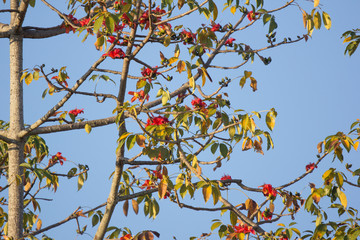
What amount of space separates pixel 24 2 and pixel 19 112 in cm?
123

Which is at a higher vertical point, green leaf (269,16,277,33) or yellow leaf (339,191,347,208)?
green leaf (269,16,277,33)

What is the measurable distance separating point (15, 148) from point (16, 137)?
0.40ft

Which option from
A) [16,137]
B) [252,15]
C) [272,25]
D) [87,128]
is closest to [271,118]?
[272,25]

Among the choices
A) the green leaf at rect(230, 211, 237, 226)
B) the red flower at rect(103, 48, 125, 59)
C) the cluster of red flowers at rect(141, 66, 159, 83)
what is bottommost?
the green leaf at rect(230, 211, 237, 226)

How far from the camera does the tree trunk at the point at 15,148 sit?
4891mm

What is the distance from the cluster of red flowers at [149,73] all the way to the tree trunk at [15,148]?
5.67ft

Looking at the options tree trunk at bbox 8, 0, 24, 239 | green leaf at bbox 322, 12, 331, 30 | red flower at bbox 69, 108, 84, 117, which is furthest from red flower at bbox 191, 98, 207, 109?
tree trunk at bbox 8, 0, 24, 239

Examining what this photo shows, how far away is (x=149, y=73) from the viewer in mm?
4059

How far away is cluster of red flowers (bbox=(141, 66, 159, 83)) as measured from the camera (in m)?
4.01

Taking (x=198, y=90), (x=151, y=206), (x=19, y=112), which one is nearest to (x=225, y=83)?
(x=198, y=90)

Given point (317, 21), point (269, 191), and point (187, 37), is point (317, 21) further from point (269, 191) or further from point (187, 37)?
point (269, 191)

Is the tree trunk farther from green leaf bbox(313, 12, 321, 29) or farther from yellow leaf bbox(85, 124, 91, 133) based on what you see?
green leaf bbox(313, 12, 321, 29)

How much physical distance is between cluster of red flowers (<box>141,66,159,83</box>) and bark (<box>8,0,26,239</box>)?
Result: 1.74 m

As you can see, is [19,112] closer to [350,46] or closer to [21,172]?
[21,172]
